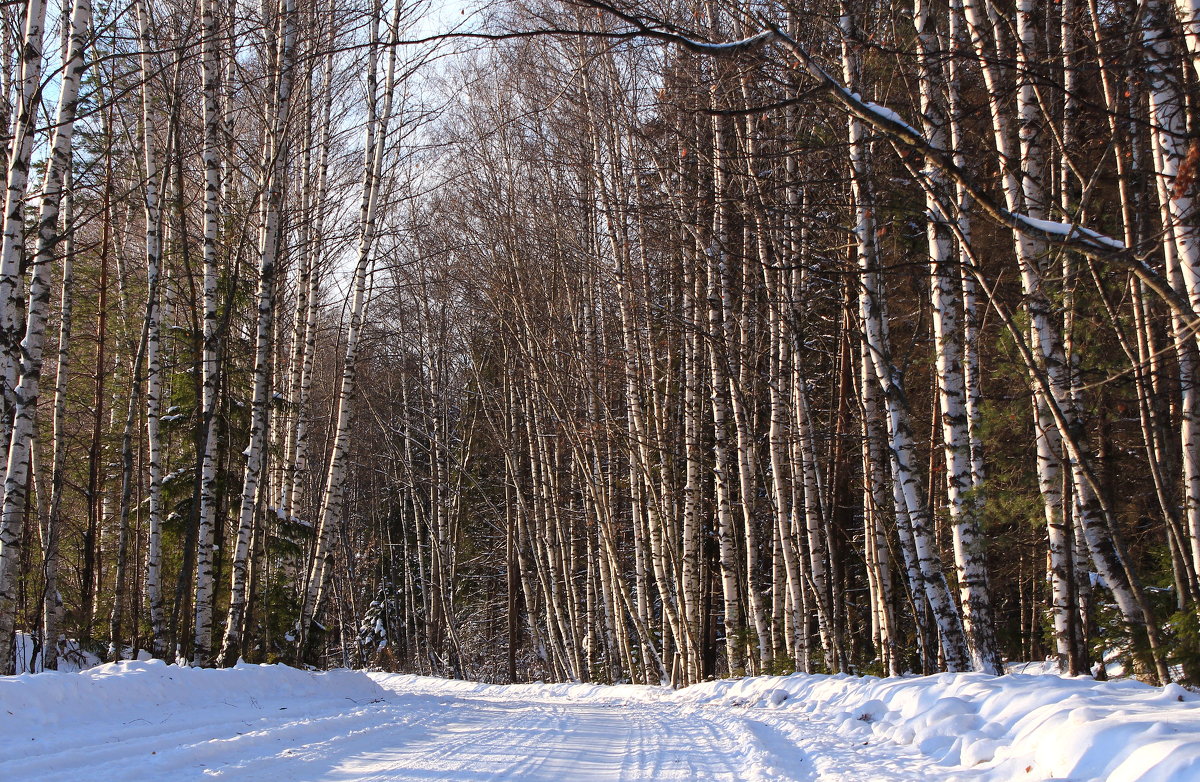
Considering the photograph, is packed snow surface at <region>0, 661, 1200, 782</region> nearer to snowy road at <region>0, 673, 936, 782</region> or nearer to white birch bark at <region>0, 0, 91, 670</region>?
snowy road at <region>0, 673, 936, 782</region>

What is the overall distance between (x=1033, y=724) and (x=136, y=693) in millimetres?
6443

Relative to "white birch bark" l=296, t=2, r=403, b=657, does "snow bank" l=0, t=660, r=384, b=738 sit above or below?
below

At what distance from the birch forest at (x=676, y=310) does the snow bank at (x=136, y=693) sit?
4.85 feet

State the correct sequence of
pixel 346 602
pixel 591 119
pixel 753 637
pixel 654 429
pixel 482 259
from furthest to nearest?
pixel 346 602
pixel 482 259
pixel 654 429
pixel 591 119
pixel 753 637

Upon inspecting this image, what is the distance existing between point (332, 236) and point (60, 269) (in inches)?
224

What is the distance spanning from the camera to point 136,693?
6.88m

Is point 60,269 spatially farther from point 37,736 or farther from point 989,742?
point 989,742

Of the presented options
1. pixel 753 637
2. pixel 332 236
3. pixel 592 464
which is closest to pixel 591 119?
pixel 332 236

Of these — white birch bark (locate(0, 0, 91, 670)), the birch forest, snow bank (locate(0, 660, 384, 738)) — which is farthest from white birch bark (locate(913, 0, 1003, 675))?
white birch bark (locate(0, 0, 91, 670))

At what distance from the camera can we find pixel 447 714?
350 inches

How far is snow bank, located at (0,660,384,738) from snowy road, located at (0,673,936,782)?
7 cm

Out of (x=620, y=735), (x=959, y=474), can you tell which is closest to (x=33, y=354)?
(x=620, y=735)

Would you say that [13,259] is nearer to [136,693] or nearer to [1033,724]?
[136,693]

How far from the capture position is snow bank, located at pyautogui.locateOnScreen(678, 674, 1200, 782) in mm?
3375
